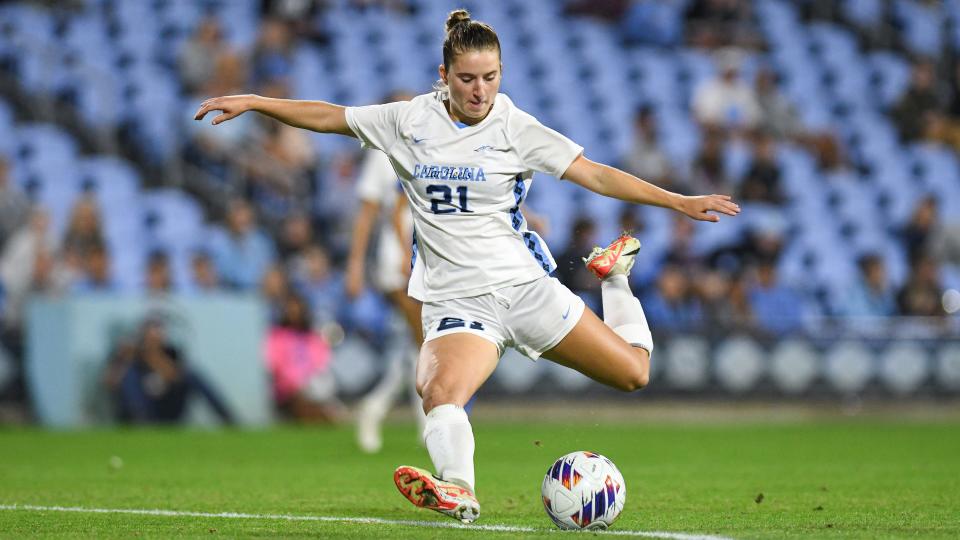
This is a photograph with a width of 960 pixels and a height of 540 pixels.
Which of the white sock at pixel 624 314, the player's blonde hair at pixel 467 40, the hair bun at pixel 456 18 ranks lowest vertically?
the white sock at pixel 624 314

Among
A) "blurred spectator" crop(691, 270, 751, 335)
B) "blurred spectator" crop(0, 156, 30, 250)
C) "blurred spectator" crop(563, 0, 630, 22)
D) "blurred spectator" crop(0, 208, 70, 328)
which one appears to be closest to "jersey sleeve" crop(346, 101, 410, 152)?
"blurred spectator" crop(0, 208, 70, 328)

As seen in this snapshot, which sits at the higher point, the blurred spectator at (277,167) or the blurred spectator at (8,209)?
the blurred spectator at (277,167)

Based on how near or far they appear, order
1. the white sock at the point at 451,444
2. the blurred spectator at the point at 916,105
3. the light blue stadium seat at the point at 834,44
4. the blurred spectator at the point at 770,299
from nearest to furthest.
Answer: the white sock at the point at 451,444, the blurred spectator at the point at 770,299, the blurred spectator at the point at 916,105, the light blue stadium seat at the point at 834,44

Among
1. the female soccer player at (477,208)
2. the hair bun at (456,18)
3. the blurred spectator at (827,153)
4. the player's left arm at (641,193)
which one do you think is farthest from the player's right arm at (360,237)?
the blurred spectator at (827,153)

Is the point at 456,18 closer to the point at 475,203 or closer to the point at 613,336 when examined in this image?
the point at 475,203

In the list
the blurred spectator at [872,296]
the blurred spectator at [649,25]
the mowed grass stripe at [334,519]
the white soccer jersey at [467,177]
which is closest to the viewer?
the mowed grass stripe at [334,519]

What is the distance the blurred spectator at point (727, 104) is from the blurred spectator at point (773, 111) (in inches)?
4.5

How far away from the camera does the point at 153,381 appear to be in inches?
563

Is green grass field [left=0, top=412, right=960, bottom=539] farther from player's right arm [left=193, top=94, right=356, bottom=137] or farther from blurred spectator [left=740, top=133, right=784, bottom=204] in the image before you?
Answer: blurred spectator [left=740, top=133, right=784, bottom=204]

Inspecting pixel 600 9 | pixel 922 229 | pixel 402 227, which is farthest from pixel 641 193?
pixel 600 9

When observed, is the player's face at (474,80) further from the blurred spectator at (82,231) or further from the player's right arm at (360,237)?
the blurred spectator at (82,231)

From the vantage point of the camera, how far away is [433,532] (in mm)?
5801

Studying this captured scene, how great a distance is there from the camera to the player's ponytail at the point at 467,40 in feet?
20.0

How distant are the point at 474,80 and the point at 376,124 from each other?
58 centimetres
